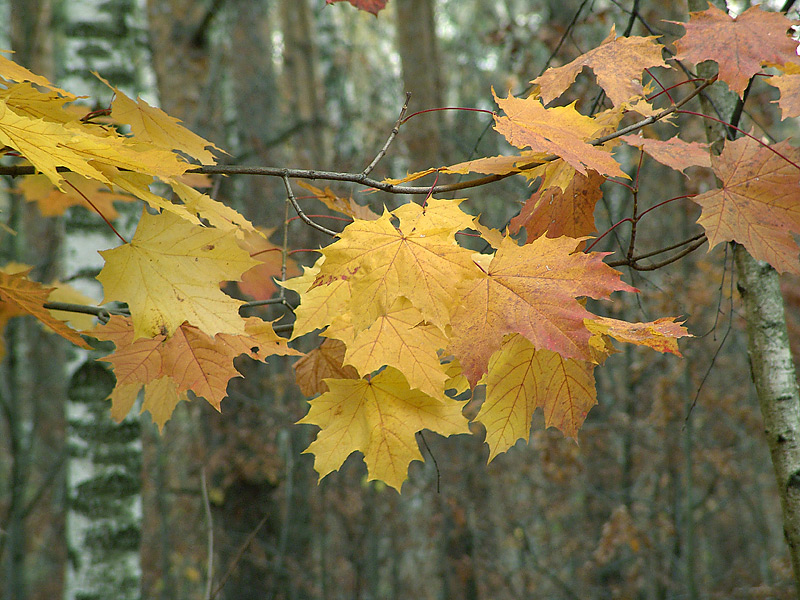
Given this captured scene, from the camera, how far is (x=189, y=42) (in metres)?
4.26

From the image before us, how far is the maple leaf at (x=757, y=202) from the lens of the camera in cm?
119

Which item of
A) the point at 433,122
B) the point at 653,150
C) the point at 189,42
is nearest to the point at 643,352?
the point at 433,122

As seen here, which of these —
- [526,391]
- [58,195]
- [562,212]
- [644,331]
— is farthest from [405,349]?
[58,195]

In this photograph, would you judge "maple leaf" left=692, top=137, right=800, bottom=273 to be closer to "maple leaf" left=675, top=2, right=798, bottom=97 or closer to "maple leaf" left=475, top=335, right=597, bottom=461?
"maple leaf" left=675, top=2, right=798, bottom=97

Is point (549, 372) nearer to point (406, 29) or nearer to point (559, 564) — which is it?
point (406, 29)

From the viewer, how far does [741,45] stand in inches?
45.8

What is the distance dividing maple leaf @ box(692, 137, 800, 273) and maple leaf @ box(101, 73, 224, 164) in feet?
3.62

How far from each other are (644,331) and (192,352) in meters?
0.87

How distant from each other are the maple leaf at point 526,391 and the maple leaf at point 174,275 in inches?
19.8

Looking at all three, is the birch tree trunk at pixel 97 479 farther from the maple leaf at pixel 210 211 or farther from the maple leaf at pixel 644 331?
the maple leaf at pixel 644 331

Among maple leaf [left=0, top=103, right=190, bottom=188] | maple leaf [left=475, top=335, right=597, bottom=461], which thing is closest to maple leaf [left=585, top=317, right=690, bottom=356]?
maple leaf [left=475, top=335, right=597, bottom=461]

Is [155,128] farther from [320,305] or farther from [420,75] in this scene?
[420,75]

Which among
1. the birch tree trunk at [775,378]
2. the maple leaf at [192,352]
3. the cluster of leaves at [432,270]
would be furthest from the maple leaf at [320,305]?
the birch tree trunk at [775,378]

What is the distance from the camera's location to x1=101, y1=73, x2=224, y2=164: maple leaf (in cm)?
132
